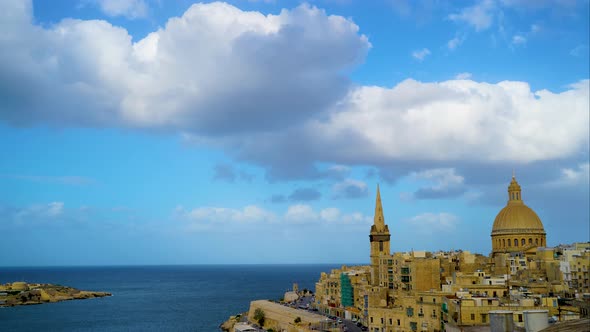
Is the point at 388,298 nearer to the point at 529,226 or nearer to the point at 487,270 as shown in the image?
the point at 487,270

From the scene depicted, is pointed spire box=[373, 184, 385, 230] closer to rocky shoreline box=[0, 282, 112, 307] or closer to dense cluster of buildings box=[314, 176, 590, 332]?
dense cluster of buildings box=[314, 176, 590, 332]

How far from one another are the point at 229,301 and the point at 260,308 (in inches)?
1672

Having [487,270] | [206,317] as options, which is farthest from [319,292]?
[487,270]

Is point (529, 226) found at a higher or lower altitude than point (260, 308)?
higher

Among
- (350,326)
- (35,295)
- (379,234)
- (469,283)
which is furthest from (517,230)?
(35,295)

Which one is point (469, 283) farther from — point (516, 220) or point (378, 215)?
point (378, 215)

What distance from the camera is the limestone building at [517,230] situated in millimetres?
70562

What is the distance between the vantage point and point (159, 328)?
7931cm

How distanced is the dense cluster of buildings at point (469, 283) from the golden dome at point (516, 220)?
0.12 m

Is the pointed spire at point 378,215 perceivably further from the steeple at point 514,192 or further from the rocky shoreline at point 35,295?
the rocky shoreline at point 35,295

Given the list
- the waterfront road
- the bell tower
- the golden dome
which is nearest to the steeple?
the golden dome

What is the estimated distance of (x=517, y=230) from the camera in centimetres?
7106

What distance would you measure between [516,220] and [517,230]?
1405 mm

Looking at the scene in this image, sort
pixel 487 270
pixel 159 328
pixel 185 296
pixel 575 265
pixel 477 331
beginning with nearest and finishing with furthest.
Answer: pixel 477 331, pixel 575 265, pixel 487 270, pixel 159 328, pixel 185 296
